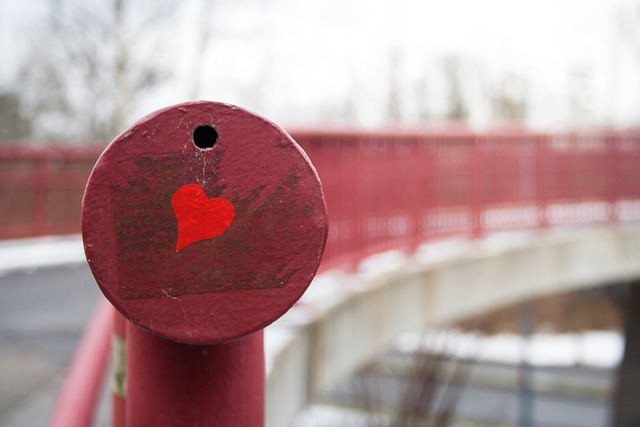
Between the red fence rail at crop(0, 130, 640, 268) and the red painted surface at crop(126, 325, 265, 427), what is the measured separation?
2370 mm

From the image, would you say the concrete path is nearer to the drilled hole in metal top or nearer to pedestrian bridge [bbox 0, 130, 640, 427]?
pedestrian bridge [bbox 0, 130, 640, 427]

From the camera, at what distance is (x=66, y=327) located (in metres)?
4.61

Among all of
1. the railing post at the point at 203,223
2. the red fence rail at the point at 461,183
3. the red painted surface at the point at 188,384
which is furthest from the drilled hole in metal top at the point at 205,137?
the red fence rail at the point at 461,183

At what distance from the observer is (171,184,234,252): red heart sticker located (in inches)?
29.0

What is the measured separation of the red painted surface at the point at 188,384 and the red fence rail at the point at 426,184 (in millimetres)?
2370

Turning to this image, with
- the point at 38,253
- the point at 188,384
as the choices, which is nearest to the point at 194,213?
the point at 188,384

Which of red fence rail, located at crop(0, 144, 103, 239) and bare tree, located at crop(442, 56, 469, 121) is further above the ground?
bare tree, located at crop(442, 56, 469, 121)

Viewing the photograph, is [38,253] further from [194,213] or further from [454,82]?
[454,82]

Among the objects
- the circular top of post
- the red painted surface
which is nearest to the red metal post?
the red painted surface

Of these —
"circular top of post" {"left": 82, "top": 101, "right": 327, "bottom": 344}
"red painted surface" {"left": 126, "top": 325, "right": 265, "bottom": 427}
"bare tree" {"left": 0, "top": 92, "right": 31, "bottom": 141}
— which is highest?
"bare tree" {"left": 0, "top": 92, "right": 31, "bottom": 141}

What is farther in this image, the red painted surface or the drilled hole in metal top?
the red painted surface

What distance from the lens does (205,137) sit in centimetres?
77

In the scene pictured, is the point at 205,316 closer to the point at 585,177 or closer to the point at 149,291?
the point at 149,291

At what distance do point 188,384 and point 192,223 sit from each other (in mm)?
294
